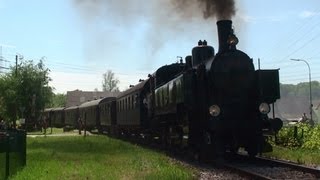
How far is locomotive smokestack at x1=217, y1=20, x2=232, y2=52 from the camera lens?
48.8ft

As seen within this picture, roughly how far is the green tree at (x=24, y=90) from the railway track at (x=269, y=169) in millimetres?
45104

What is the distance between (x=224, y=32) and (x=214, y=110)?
241cm

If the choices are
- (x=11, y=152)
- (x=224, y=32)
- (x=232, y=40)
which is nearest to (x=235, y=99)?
(x=232, y=40)

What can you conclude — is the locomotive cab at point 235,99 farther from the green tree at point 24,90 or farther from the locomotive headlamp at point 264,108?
the green tree at point 24,90

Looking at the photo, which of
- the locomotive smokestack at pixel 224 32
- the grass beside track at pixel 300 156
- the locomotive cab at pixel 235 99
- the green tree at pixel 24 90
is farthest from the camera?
the green tree at pixel 24 90

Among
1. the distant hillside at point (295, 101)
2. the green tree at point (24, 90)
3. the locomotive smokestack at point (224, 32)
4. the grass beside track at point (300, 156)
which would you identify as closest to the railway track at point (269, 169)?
the grass beside track at point (300, 156)

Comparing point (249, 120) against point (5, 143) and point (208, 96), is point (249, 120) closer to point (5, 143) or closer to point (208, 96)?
point (208, 96)

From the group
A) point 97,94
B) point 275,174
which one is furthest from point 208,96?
point 97,94

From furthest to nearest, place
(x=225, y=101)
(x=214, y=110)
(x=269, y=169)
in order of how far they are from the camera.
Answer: (x=225, y=101) < (x=214, y=110) < (x=269, y=169)

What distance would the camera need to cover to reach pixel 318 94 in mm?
146875

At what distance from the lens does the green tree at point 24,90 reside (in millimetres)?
58013

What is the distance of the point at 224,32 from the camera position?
14.9 m

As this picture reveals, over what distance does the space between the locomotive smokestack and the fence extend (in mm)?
6275

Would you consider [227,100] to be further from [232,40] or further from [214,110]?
[232,40]
